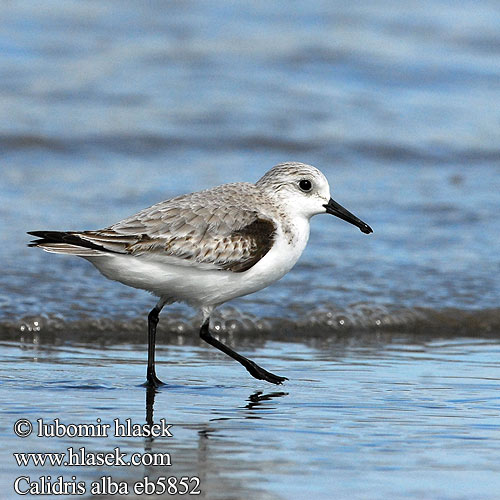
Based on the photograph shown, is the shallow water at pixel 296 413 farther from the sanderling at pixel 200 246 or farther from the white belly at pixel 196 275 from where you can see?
the white belly at pixel 196 275

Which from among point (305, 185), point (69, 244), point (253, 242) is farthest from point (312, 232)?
point (69, 244)

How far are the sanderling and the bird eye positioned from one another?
14 centimetres

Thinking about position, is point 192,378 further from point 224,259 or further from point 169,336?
point 169,336

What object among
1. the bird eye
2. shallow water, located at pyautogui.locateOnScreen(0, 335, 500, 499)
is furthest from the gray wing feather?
shallow water, located at pyautogui.locateOnScreen(0, 335, 500, 499)

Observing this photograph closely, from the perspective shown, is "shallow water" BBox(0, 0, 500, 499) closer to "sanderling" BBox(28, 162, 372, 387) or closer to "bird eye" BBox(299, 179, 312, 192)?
"sanderling" BBox(28, 162, 372, 387)

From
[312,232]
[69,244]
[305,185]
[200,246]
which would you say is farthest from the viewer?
[312,232]

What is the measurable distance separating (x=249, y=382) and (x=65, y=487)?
2.32 meters

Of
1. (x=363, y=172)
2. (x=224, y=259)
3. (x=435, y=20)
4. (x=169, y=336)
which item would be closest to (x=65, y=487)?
(x=224, y=259)

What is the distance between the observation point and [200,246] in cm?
639

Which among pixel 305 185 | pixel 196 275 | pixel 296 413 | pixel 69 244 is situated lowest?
pixel 296 413

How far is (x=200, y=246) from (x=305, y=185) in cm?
86

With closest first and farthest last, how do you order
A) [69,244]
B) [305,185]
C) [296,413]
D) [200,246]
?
1. [296,413]
2. [69,244]
3. [200,246]
4. [305,185]

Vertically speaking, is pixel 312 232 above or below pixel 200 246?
above

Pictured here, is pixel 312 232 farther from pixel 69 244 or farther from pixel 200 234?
Result: pixel 69 244
